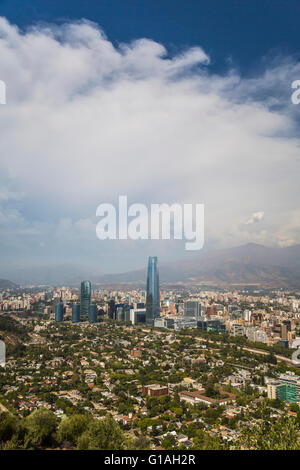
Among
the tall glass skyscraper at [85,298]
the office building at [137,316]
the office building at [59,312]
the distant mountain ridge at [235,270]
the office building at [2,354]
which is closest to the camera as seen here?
the office building at [2,354]

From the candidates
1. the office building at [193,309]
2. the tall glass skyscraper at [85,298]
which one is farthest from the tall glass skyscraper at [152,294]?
the tall glass skyscraper at [85,298]

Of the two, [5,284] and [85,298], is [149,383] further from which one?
[5,284]

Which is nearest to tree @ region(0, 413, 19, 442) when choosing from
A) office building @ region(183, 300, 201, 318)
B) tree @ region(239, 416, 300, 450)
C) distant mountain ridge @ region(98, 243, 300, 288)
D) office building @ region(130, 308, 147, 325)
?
tree @ region(239, 416, 300, 450)

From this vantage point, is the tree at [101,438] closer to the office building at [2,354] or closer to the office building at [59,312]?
the office building at [2,354]

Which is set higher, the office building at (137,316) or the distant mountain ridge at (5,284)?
the distant mountain ridge at (5,284)

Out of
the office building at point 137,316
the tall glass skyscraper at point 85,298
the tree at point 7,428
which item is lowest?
the office building at point 137,316

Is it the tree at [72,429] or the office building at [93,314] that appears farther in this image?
the office building at [93,314]

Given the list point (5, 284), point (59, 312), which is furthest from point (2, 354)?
point (5, 284)
